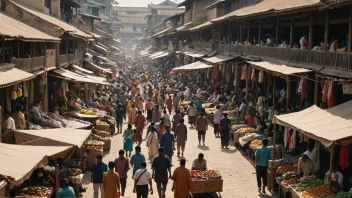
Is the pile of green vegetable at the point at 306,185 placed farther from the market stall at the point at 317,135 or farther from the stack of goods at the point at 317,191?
the stack of goods at the point at 317,191

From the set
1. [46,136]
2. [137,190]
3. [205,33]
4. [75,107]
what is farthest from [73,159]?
[205,33]

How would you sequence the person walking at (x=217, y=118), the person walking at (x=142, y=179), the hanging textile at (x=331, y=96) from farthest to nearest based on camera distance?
the person walking at (x=217, y=118)
the hanging textile at (x=331, y=96)
the person walking at (x=142, y=179)

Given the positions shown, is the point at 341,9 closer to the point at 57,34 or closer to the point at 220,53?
the point at 57,34

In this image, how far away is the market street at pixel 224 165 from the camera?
51.3 feet

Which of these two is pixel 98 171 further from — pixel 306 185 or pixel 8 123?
pixel 306 185

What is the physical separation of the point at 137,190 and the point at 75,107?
13995 mm

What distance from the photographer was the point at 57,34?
26328 millimetres

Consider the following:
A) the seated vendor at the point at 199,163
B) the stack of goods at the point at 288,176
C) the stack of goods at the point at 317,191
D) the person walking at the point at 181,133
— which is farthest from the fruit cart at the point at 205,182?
the person walking at the point at 181,133

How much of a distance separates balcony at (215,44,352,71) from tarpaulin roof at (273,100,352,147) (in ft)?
8.87

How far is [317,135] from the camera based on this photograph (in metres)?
12.6

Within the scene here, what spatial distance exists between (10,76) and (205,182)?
6646 mm

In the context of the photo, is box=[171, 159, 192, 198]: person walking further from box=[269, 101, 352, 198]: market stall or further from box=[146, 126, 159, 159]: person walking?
box=[146, 126, 159, 159]: person walking

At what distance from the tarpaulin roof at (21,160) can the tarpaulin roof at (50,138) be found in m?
0.85

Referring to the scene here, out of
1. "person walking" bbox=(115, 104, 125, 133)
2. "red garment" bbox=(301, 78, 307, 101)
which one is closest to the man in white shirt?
"person walking" bbox=(115, 104, 125, 133)
